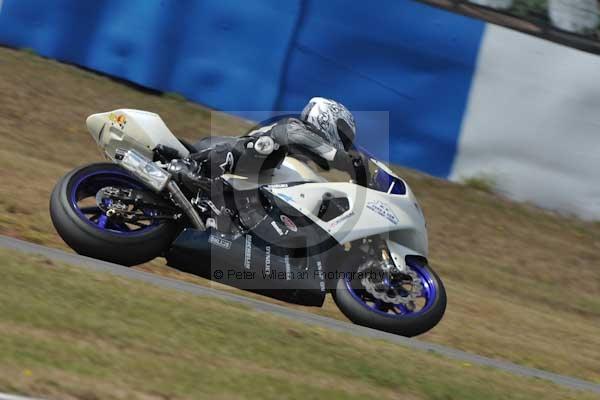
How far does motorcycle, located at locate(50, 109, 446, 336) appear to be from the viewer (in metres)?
6.43

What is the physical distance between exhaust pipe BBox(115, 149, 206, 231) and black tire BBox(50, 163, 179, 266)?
4.5 inches

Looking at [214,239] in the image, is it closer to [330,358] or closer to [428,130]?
[330,358]

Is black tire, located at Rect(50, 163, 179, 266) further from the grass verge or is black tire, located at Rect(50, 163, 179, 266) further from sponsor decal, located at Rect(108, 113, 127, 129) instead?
the grass verge

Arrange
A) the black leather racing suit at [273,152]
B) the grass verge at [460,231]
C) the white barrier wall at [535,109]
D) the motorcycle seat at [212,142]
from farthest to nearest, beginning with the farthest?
the white barrier wall at [535,109]
the grass verge at [460,231]
the motorcycle seat at [212,142]
the black leather racing suit at [273,152]

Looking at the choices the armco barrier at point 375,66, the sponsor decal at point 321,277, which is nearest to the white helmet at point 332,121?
the sponsor decal at point 321,277

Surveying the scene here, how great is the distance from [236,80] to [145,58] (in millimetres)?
1187

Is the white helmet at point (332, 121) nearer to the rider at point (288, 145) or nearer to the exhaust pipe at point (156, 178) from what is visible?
the rider at point (288, 145)

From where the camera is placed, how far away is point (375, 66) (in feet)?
38.6

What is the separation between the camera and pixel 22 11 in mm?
12234

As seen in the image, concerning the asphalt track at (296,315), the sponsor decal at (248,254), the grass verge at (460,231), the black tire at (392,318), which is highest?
the sponsor decal at (248,254)

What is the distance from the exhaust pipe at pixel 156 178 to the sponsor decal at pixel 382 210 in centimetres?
110

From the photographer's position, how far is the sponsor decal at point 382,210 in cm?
660

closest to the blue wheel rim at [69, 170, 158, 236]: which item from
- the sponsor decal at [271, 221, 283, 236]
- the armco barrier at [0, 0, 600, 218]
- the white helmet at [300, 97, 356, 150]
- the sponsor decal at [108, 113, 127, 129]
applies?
the sponsor decal at [108, 113, 127, 129]

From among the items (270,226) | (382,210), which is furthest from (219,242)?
(382,210)
